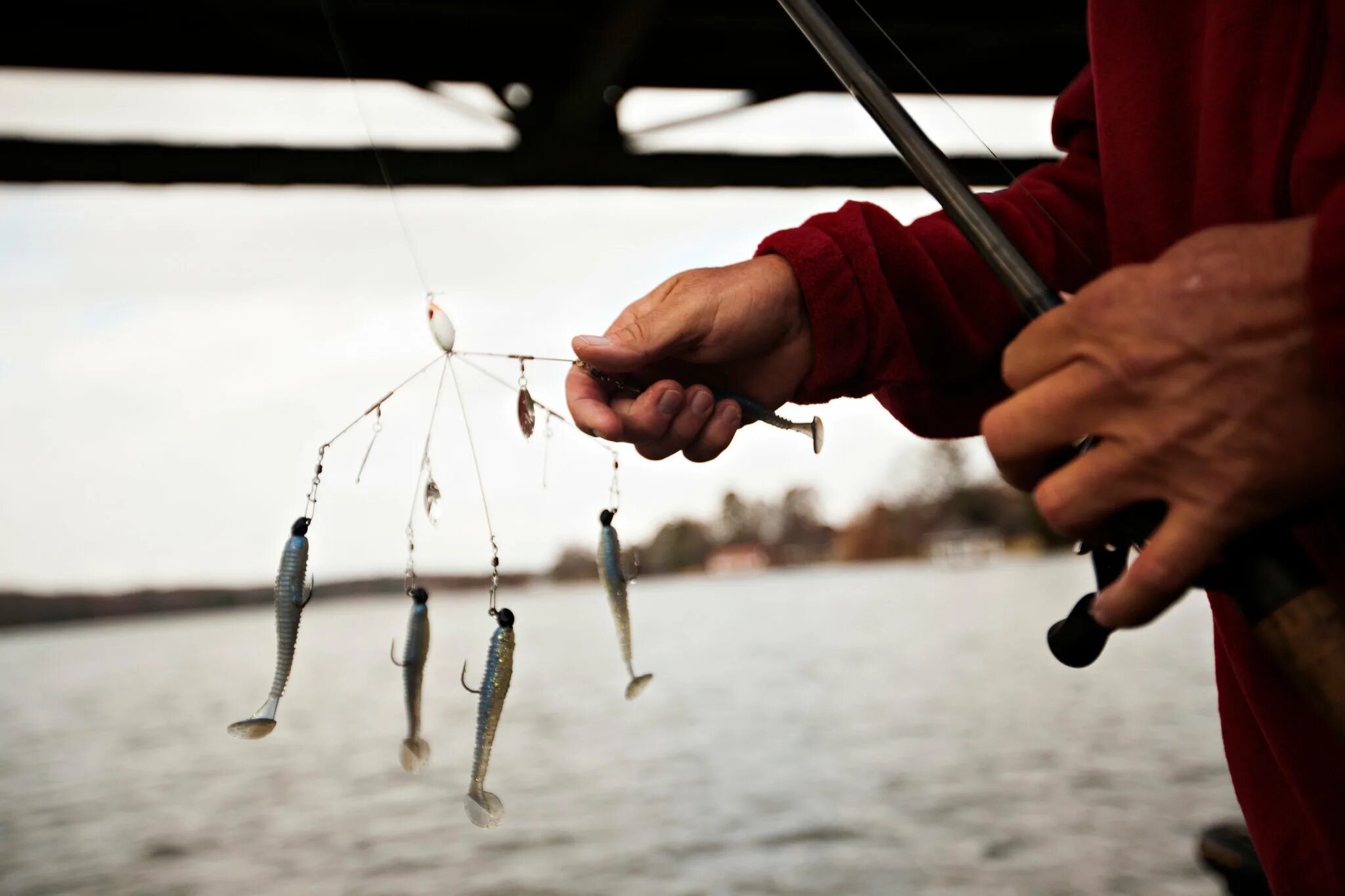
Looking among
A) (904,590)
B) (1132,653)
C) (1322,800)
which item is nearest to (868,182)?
(1322,800)

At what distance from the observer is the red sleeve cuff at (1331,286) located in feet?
2.45

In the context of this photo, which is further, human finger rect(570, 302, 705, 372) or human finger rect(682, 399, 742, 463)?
human finger rect(682, 399, 742, 463)

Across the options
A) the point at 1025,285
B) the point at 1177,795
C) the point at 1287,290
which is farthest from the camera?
the point at 1177,795

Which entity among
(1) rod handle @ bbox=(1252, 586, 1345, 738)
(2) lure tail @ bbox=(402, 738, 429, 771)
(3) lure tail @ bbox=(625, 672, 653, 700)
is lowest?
(2) lure tail @ bbox=(402, 738, 429, 771)

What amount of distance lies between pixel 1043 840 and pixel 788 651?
2041cm

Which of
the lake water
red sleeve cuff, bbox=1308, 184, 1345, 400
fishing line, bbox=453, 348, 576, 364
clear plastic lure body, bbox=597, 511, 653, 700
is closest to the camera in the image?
red sleeve cuff, bbox=1308, 184, 1345, 400

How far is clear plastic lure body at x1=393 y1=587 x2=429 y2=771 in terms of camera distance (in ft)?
5.37

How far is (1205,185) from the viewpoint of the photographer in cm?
123

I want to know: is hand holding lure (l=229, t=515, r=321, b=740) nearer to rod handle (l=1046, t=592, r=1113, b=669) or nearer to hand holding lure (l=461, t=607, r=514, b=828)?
hand holding lure (l=461, t=607, r=514, b=828)

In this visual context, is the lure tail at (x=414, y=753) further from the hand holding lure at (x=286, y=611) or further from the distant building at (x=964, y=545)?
the distant building at (x=964, y=545)

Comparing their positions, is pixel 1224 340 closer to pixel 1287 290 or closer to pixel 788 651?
pixel 1287 290

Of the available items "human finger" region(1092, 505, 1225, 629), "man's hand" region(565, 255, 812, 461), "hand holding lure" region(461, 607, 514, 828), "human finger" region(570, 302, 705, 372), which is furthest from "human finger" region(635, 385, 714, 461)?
"human finger" region(1092, 505, 1225, 629)

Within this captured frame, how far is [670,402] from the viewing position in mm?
1592

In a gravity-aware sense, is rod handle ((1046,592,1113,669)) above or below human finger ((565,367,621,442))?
below
